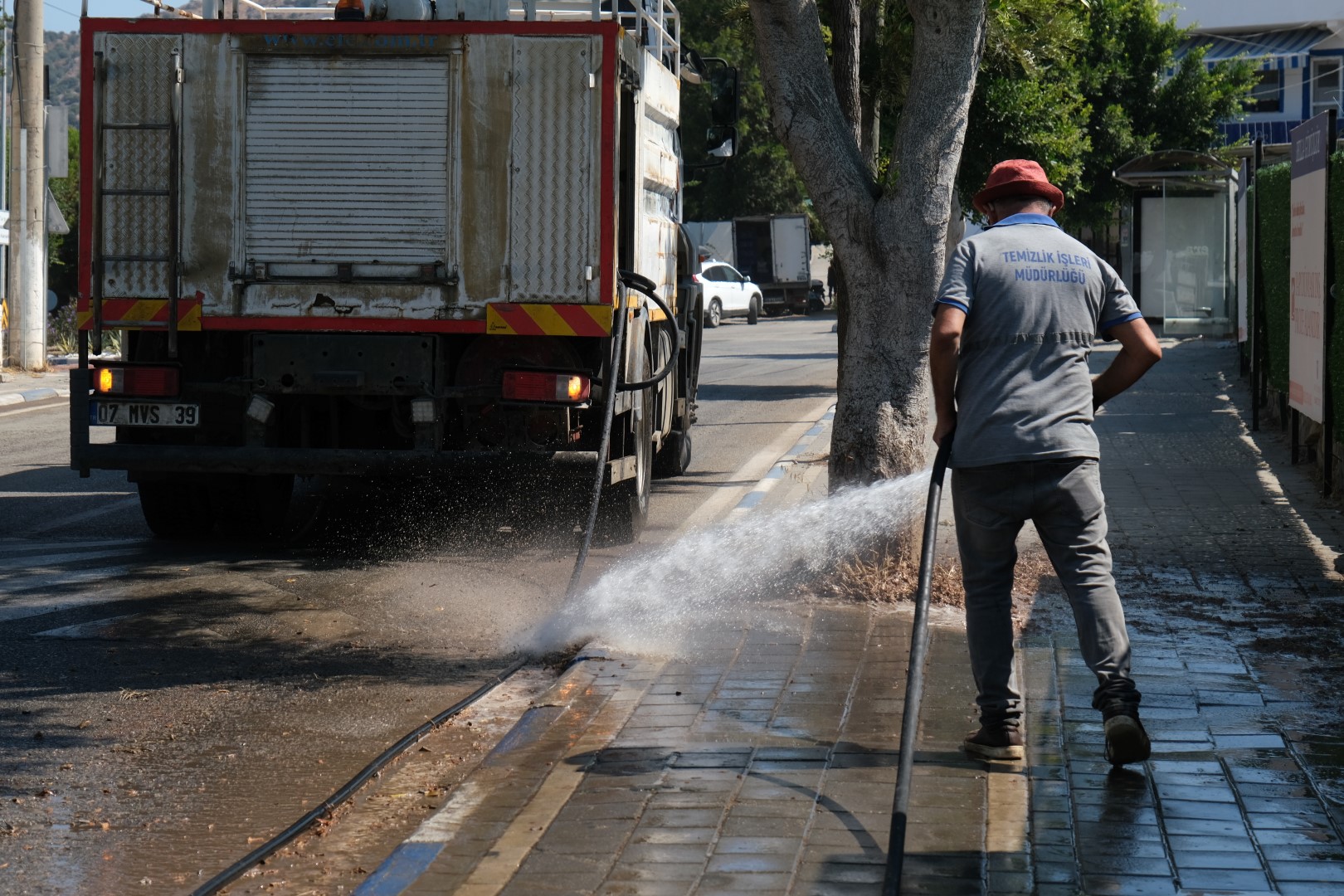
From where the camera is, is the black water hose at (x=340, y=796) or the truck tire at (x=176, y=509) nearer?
the black water hose at (x=340, y=796)

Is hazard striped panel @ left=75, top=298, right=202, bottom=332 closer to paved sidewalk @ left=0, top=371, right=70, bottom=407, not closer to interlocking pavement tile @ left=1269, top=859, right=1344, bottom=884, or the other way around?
interlocking pavement tile @ left=1269, top=859, right=1344, bottom=884

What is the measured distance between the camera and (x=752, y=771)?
15.8 feet

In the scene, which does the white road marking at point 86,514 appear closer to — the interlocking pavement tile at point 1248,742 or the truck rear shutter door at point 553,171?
the truck rear shutter door at point 553,171

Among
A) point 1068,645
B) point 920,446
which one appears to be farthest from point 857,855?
point 920,446

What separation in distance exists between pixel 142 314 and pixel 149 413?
1.74 feet

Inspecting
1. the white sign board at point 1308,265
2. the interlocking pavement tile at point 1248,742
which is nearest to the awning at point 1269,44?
the white sign board at point 1308,265

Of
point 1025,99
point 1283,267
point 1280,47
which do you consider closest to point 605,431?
point 1283,267

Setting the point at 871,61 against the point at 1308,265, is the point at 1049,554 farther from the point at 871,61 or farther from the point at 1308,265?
the point at 871,61

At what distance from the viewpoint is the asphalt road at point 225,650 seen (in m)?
4.78

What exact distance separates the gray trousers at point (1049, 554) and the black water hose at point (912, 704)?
20 cm

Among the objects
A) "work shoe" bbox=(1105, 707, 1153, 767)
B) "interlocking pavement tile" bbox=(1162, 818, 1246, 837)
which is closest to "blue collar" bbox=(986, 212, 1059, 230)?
"work shoe" bbox=(1105, 707, 1153, 767)

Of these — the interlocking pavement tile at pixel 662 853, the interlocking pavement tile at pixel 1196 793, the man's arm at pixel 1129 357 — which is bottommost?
the interlocking pavement tile at pixel 662 853

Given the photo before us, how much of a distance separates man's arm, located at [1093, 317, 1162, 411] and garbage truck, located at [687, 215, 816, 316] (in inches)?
1670

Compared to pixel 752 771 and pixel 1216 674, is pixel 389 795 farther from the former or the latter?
pixel 1216 674
